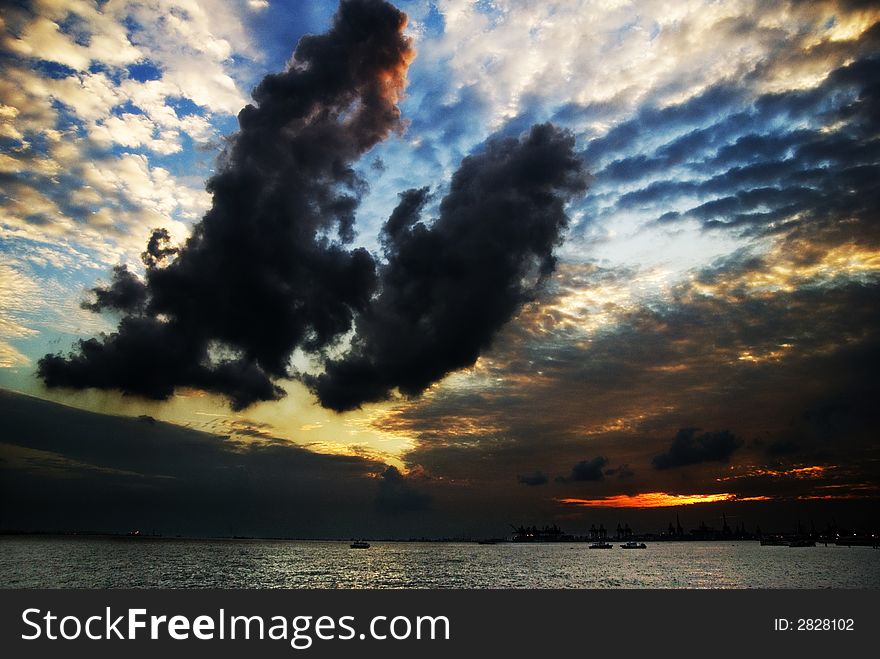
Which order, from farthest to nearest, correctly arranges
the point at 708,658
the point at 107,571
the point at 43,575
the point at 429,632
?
the point at 107,571, the point at 43,575, the point at 429,632, the point at 708,658

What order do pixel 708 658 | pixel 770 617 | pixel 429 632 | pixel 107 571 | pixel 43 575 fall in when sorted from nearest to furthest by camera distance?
pixel 708 658, pixel 429 632, pixel 770 617, pixel 43 575, pixel 107 571

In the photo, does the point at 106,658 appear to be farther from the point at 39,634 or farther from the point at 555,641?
the point at 555,641

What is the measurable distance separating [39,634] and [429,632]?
22.4m

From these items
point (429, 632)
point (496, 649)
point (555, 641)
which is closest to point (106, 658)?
→ point (429, 632)

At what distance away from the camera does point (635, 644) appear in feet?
96.5

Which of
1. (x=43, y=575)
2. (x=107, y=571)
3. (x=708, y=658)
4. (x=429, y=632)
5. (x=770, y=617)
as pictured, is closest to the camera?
(x=708, y=658)

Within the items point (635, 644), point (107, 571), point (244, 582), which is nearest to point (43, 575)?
point (107, 571)

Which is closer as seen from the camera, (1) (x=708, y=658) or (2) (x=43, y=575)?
(1) (x=708, y=658)

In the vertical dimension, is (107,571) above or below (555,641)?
below

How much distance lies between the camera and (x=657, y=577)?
152 meters

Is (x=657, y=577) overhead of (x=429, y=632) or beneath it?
beneath

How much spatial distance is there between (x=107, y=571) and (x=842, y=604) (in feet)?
567

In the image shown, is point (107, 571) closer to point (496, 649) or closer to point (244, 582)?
point (244, 582)

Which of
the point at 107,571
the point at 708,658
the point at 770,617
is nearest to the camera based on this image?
the point at 708,658
